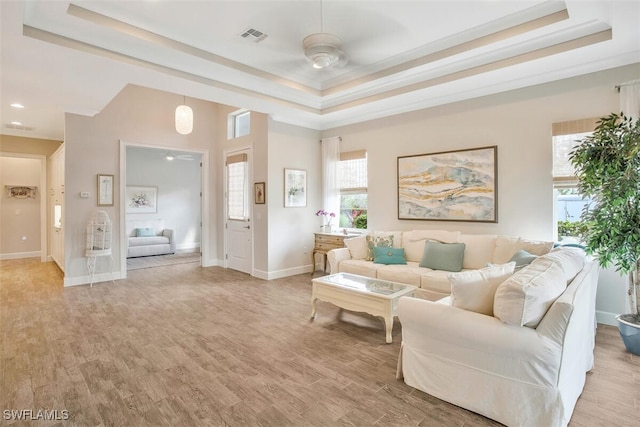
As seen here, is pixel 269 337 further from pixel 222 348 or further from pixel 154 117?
pixel 154 117

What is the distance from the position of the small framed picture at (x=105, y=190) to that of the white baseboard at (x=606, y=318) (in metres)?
7.39

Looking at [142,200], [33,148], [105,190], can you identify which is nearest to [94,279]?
[105,190]

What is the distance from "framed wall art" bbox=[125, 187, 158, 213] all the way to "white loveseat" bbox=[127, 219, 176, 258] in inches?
13.2

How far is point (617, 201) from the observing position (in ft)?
9.18

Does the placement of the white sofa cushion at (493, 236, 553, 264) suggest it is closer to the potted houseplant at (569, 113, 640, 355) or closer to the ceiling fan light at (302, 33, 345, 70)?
the potted houseplant at (569, 113, 640, 355)

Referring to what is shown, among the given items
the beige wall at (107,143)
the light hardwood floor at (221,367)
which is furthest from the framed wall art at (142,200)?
the light hardwood floor at (221,367)

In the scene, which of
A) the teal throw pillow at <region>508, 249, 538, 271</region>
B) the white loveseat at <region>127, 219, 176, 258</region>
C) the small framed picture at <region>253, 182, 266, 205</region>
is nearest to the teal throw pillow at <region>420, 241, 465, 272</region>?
the teal throw pillow at <region>508, 249, 538, 271</region>

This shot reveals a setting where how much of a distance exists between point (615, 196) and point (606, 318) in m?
1.71

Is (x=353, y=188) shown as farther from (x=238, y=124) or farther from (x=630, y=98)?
(x=630, y=98)

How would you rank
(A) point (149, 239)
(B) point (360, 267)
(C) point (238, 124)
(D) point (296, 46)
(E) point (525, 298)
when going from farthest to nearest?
(A) point (149, 239)
(C) point (238, 124)
(B) point (360, 267)
(D) point (296, 46)
(E) point (525, 298)

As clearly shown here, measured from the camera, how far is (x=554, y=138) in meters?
3.97

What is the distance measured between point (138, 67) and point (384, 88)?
3200 mm

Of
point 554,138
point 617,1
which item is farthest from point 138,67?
point 554,138

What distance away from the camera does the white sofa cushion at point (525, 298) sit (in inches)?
75.9
